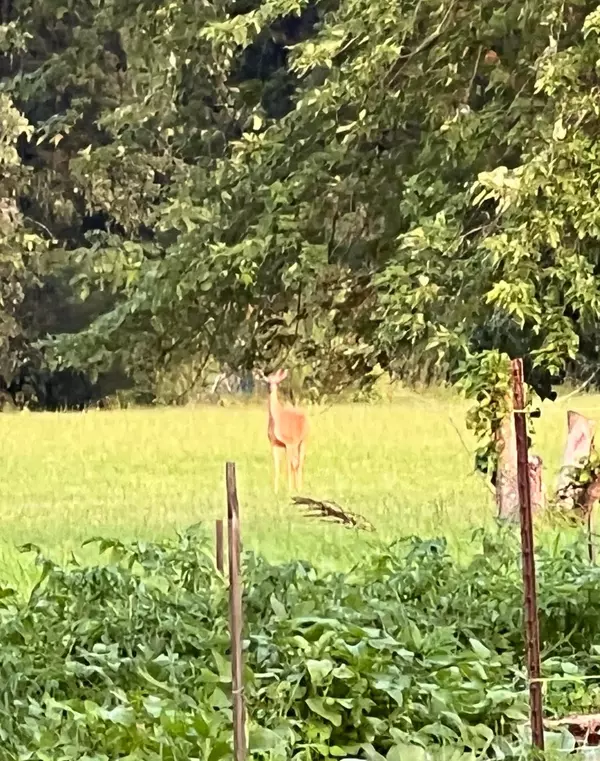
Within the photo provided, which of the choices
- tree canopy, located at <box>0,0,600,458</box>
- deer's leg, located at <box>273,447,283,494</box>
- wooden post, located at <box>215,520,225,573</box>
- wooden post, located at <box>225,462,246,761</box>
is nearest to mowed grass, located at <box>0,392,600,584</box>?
deer's leg, located at <box>273,447,283,494</box>

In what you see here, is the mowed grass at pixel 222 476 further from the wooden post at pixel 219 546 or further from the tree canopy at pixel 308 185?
the wooden post at pixel 219 546

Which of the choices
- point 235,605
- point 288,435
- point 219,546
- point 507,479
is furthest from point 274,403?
point 235,605

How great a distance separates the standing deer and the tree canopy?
102 mm

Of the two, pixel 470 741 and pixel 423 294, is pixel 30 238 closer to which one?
pixel 423 294

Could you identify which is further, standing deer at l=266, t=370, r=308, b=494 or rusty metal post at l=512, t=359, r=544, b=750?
standing deer at l=266, t=370, r=308, b=494

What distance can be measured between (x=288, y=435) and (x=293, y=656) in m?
1.08

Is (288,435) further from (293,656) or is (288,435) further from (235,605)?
(235,605)

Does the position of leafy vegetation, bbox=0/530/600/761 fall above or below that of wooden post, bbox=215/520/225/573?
below

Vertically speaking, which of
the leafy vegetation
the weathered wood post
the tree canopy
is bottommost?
the leafy vegetation

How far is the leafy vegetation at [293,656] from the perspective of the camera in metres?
2.23

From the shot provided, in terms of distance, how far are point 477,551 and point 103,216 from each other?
133cm

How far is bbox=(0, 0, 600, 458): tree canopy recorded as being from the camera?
358 centimetres

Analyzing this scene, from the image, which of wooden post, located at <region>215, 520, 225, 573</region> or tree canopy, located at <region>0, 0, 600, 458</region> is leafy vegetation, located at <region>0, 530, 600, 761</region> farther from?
tree canopy, located at <region>0, 0, 600, 458</region>

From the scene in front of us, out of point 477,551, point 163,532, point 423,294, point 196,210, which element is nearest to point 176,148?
point 196,210
